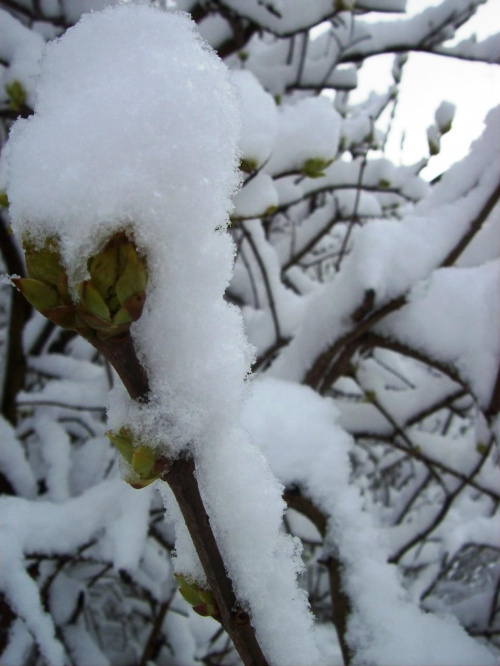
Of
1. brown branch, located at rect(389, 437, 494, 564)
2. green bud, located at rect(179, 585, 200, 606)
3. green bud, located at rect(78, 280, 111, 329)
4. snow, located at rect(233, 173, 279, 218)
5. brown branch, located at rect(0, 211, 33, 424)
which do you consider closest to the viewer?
green bud, located at rect(78, 280, 111, 329)

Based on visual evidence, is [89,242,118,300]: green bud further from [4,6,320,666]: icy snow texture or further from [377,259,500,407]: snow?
[377,259,500,407]: snow

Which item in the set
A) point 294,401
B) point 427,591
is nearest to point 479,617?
point 427,591

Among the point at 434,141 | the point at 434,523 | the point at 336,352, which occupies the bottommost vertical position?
the point at 434,523

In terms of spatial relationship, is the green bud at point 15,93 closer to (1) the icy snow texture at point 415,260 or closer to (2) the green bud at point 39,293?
(1) the icy snow texture at point 415,260

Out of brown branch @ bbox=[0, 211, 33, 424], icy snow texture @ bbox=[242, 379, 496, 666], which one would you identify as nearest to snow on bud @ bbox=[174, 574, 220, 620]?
icy snow texture @ bbox=[242, 379, 496, 666]

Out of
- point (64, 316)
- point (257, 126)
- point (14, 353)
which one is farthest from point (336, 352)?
point (14, 353)

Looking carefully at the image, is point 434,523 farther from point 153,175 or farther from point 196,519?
point 153,175

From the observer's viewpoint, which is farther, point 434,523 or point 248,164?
point 434,523
